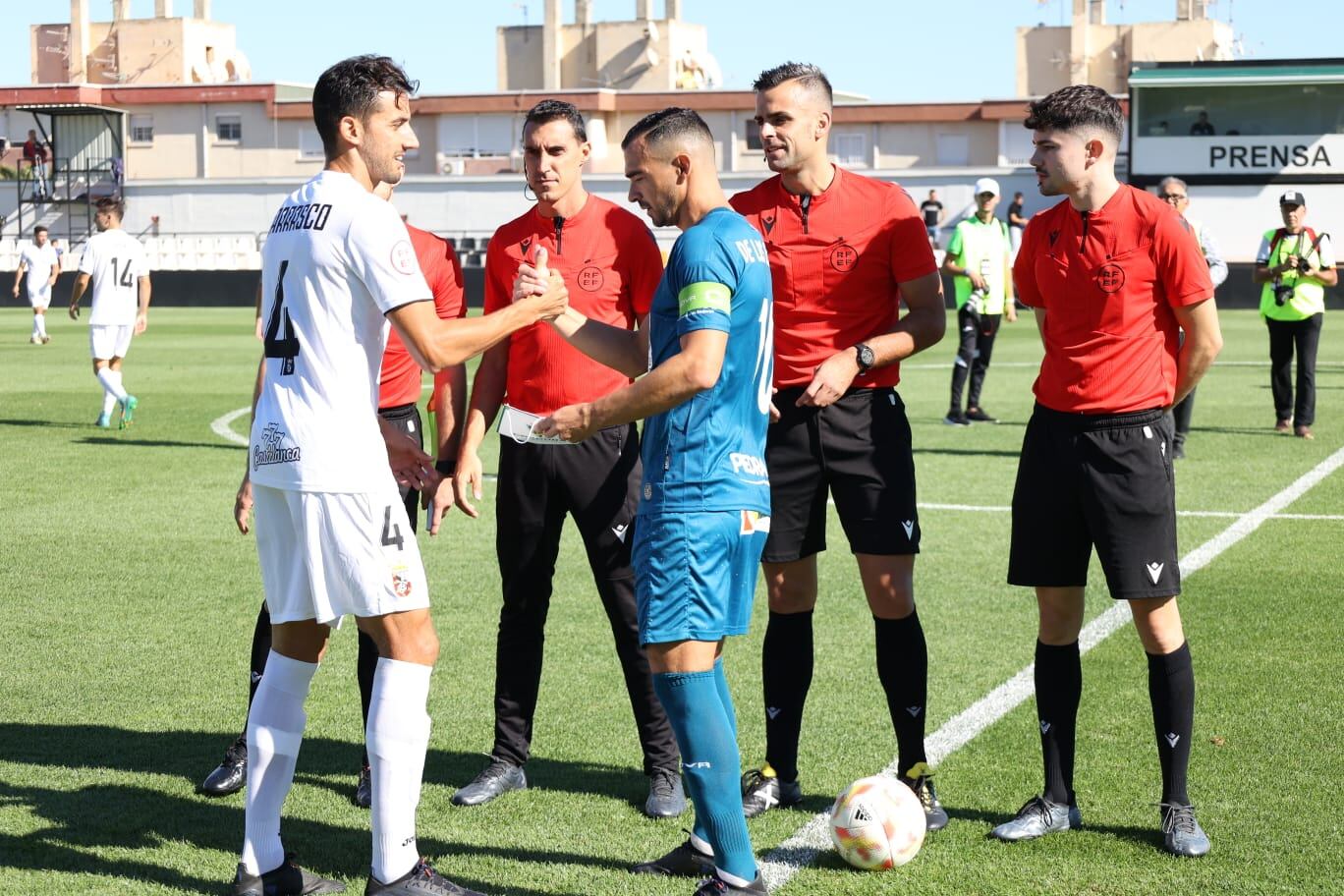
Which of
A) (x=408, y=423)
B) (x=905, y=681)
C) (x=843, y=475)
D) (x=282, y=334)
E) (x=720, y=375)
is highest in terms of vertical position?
(x=282, y=334)

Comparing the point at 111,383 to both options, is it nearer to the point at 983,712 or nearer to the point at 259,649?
the point at 259,649

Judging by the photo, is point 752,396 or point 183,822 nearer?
point 752,396

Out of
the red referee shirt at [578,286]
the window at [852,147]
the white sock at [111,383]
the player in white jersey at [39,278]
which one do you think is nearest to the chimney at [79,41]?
the window at [852,147]

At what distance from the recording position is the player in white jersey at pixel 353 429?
14.1ft

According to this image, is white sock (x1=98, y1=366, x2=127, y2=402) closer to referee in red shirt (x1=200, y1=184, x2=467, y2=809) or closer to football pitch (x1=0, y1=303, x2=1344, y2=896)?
football pitch (x1=0, y1=303, x2=1344, y2=896)

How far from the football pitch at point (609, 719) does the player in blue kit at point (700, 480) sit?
53 cm

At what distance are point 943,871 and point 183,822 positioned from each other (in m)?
2.44

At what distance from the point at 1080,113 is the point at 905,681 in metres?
1.89

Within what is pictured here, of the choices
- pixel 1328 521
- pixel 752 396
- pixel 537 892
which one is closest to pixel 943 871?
pixel 537 892

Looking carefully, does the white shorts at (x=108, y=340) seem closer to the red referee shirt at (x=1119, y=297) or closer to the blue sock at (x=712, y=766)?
the red referee shirt at (x=1119, y=297)

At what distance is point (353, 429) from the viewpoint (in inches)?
172

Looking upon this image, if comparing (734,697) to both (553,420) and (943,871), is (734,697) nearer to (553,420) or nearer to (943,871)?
(943,871)

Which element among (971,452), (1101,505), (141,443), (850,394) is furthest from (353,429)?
(141,443)

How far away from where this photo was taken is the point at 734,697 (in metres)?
6.63
